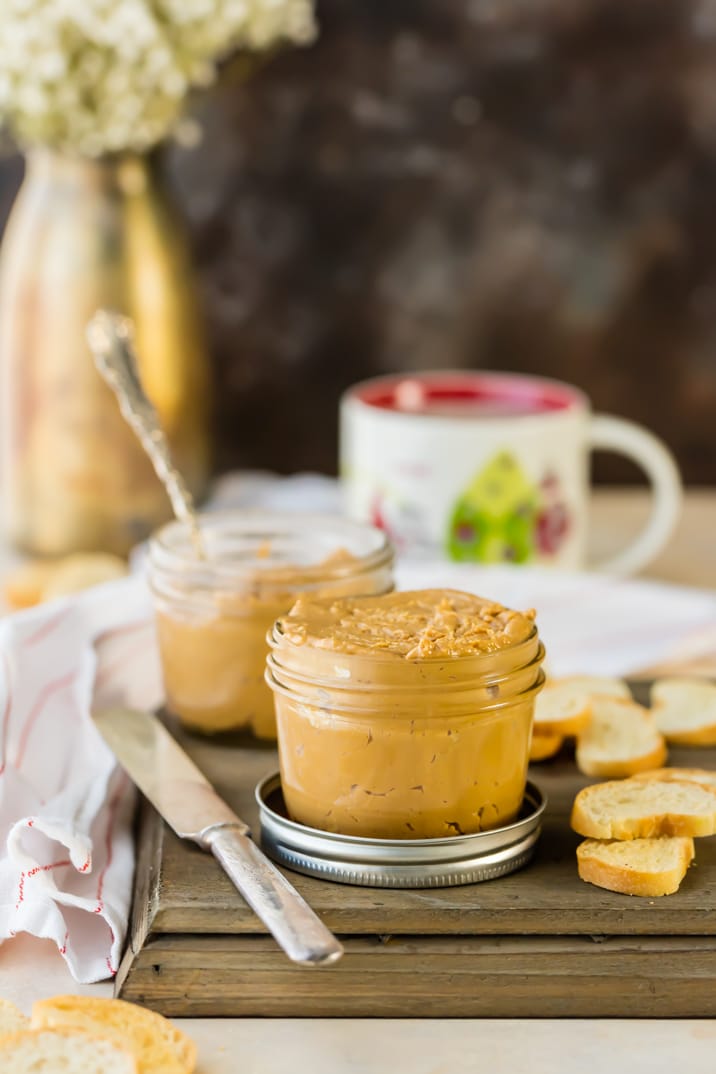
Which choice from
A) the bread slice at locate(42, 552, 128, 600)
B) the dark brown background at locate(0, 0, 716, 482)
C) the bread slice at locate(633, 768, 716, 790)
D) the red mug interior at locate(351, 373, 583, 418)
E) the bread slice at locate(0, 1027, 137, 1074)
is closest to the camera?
the bread slice at locate(0, 1027, 137, 1074)

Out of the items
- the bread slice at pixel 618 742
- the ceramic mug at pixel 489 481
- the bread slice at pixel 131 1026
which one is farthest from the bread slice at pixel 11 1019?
the ceramic mug at pixel 489 481

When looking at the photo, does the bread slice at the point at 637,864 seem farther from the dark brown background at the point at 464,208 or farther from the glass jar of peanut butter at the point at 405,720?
the dark brown background at the point at 464,208

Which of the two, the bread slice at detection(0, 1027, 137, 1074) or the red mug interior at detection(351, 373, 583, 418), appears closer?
the bread slice at detection(0, 1027, 137, 1074)

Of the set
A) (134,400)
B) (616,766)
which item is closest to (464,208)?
(134,400)

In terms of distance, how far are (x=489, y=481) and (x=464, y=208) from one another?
0.60 m

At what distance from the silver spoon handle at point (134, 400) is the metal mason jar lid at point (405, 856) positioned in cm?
37

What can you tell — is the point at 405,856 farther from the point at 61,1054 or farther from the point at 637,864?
the point at 61,1054

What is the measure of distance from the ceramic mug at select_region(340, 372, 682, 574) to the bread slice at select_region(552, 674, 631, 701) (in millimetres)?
401

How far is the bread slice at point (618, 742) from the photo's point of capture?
1.13 meters

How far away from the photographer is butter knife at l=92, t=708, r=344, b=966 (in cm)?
84

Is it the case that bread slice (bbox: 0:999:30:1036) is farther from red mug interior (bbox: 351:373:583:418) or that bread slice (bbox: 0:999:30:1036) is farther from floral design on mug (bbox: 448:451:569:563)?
red mug interior (bbox: 351:373:583:418)

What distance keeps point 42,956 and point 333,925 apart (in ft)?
0.66

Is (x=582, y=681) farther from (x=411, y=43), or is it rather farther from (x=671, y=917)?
(x=411, y=43)

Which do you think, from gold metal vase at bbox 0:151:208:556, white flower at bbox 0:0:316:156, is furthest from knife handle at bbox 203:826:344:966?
white flower at bbox 0:0:316:156
